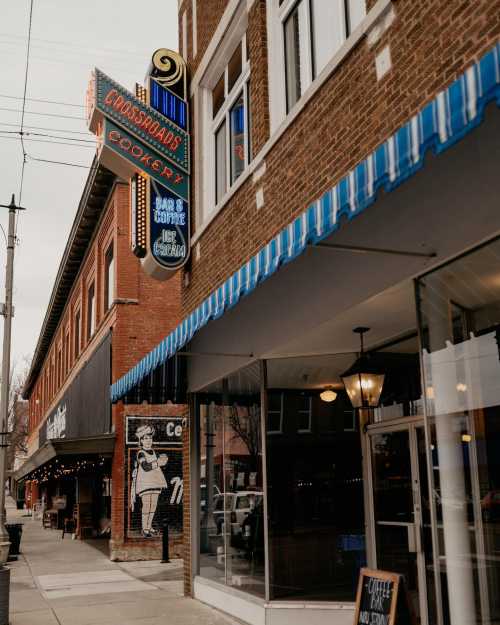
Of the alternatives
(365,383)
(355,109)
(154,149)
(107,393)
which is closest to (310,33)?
(355,109)

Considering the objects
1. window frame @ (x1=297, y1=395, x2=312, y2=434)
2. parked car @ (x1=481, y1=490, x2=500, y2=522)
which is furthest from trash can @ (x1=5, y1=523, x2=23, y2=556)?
parked car @ (x1=481, y1=490, x2=500, y2=522)

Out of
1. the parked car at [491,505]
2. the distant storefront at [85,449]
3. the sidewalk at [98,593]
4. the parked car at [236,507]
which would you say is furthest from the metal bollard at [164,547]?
the parked car at [491,505]

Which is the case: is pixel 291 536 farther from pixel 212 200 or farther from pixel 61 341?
pixel 61 341

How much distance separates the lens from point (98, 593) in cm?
1330

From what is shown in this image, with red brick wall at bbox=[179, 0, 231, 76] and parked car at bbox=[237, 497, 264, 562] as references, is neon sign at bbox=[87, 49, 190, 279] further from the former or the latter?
parked car at bbox=[237, 497, 264, 562]

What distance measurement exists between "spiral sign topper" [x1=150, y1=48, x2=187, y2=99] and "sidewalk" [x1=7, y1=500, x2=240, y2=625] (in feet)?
26.7

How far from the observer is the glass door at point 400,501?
25.5 feet

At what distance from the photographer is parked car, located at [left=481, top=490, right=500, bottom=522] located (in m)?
6.15

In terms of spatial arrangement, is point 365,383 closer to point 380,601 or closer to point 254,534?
point 254,534

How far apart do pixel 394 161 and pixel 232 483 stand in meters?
7.39

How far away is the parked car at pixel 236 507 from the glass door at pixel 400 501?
1.69 meters

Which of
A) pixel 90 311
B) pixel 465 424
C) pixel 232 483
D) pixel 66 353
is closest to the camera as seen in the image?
pixel 465 424

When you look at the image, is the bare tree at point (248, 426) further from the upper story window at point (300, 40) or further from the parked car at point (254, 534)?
the upper story window at point (300, 40)

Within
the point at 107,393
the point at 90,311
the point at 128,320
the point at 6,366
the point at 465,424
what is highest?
the point at 90,311
